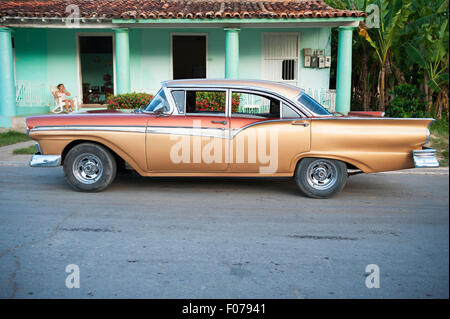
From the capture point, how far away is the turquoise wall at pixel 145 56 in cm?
1619

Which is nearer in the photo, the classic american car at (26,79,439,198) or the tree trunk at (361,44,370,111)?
the classic american car at (26,79,439,198)

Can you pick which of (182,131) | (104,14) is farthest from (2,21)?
(182,131)

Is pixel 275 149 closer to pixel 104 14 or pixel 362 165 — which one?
pixel 362 165

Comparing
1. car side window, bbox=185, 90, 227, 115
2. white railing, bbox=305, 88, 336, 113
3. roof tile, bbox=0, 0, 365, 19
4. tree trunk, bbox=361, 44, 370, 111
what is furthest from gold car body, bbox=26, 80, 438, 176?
tree trunk, bbox=361, 44, 370, 111

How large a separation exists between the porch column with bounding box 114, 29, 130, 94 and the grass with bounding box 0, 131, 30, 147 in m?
3.15

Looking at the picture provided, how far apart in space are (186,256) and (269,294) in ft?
3.54

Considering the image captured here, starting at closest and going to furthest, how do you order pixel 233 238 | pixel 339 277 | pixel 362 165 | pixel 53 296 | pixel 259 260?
pixel 53 296 → pixel 339 277 → pixel 259 260 → pixel 233 238 → pixel 362 165

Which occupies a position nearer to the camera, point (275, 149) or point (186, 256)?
point (186, 256)

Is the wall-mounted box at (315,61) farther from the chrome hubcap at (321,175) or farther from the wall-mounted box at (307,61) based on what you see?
the chrome hubcap at (321,175)

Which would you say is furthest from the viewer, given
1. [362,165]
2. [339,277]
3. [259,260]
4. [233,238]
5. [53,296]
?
[362,165]

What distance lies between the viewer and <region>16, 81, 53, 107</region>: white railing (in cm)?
1547

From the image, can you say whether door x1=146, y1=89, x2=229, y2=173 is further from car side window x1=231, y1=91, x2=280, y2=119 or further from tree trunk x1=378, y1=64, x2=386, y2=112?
tree trunk x1=378, y1=64, x2=386, y2=112

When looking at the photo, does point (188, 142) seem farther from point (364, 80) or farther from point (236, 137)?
point (364, 80)

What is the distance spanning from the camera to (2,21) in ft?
46.4
